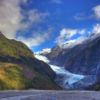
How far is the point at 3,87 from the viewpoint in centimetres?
9950

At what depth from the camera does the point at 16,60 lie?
503 feet

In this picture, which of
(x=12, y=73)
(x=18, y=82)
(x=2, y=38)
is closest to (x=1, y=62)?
(x=12, y=73)

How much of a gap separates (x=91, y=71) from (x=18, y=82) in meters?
113

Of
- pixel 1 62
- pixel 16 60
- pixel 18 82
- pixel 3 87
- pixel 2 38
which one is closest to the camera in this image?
pixel 3 87

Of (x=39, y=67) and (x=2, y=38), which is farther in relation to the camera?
(x=2, y=38)

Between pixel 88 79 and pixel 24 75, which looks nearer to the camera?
pixel 24 75

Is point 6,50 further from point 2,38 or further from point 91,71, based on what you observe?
point 91,71

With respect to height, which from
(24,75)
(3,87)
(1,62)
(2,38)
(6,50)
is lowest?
(3,87)

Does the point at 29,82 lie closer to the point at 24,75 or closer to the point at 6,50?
the point at 24,75

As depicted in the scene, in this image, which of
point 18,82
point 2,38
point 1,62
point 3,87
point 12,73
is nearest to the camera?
point 3,87

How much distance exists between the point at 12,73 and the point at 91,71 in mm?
111750

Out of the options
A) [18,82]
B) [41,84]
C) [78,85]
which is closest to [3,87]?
[18,82]

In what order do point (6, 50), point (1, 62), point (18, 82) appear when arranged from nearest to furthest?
1. point (18, 82)
2. point (1, 62)
3. point (6, 50)

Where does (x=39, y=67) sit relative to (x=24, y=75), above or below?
above
